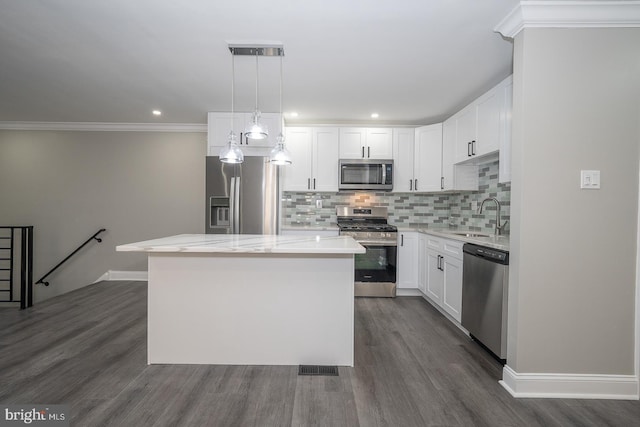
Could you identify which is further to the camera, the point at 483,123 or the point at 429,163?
the point at 429,163

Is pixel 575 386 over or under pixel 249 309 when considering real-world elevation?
under

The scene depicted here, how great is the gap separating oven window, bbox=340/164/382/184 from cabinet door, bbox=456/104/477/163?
1028 millimetres

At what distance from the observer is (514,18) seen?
1906 millimetres

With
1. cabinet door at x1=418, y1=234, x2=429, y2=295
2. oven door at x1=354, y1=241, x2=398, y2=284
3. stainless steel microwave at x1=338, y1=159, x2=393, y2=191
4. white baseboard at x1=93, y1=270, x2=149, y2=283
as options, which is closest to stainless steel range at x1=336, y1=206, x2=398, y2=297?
oven door at x1=354, y1=241, x2=398, y2=284

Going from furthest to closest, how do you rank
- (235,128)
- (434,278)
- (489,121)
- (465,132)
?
(235,128) → (434,278) → (465,132) → (489,121)

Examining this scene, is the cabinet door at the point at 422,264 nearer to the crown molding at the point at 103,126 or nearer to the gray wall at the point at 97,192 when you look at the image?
the gray wall at the point at 97,192

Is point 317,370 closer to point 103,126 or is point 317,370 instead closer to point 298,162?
point 298,162

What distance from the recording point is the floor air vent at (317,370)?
2.10 m

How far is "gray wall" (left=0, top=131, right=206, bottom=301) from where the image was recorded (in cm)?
450

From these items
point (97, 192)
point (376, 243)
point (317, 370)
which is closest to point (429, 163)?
point (376, 243)

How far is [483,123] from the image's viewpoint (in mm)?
2971

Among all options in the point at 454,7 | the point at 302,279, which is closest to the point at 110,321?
the point at 302,279

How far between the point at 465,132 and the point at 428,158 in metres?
0.71

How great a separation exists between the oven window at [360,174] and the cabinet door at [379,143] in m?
0.19
